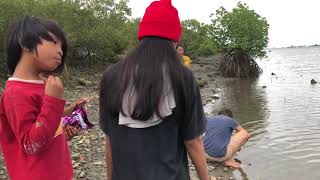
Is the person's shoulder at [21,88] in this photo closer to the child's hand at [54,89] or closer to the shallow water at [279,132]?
the child's hand at [54,89]

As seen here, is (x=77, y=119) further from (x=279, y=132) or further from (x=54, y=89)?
(x=279, y=132)

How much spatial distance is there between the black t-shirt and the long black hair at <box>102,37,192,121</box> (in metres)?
0.05

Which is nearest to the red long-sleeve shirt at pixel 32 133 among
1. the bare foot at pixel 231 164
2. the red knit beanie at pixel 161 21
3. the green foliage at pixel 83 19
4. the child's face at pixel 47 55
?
the child's face at pixel 47 55

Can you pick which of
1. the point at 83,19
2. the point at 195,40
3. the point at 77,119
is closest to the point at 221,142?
the point at 77,119

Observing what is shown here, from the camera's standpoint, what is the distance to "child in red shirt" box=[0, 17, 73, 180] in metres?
2.10

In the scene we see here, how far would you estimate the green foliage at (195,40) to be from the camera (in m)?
45.0

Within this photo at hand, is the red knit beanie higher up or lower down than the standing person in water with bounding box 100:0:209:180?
higher up

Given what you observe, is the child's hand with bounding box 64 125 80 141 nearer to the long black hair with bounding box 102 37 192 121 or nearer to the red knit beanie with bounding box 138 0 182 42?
the long black hair with bounding box 102 37 192 121

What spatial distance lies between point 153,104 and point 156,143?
0.21 meters

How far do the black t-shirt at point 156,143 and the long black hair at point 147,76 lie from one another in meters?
0.05

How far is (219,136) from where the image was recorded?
7141mm

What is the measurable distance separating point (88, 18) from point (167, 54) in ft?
66.2

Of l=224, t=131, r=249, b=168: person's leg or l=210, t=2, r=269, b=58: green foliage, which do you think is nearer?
l=224, t=131, r=249, b=168: person's leg

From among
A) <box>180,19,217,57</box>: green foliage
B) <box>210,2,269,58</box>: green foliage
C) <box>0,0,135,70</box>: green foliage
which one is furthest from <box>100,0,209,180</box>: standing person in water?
<box>180,19,217,57</box>: green foliage
